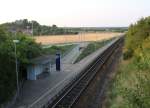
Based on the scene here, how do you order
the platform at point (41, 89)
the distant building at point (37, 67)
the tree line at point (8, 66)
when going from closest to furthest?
the tree line at point (8, 66), the platform at point (41, 89), the distant building at point (37, 67)

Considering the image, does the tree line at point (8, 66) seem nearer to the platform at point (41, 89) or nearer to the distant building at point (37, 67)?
the distant building at point (37, 67)

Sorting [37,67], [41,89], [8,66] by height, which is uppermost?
[8,66]

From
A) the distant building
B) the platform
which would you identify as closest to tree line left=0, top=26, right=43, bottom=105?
the distant building

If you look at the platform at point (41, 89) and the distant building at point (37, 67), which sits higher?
the distant building at point (37, 67)

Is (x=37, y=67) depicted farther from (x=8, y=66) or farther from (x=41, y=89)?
(x=8, y=66)

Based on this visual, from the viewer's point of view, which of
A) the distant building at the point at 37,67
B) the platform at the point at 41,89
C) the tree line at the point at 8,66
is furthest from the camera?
the distant building at the point at 37,67

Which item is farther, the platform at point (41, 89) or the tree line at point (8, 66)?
the platform at point (41, 89)

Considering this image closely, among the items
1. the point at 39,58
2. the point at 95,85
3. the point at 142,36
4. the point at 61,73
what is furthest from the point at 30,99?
the point at 142,36

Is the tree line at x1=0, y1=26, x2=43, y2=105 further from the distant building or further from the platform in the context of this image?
the platform

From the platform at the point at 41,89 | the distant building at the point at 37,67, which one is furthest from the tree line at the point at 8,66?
the platform at the point at 41,89

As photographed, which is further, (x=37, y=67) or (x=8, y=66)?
(x=37, y=67)

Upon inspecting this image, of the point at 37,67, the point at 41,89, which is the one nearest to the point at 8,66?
the point at 41,89

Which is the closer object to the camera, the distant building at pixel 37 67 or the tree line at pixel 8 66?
the tree line at pixel 8 66

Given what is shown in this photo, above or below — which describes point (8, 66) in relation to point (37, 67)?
above
